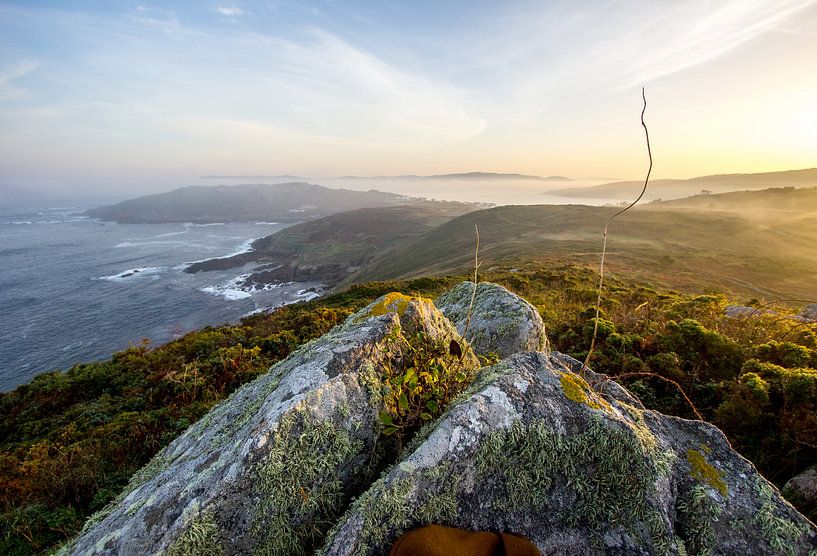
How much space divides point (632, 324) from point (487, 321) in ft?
21.0

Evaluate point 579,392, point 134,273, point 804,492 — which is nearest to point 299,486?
point 579,392

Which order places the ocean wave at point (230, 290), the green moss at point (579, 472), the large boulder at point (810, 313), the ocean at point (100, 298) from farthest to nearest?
the ocean wave at point (230, 290), the ocean at point (100, 298), the large boulder at point (810, 313), the green moss at point (579, 472)

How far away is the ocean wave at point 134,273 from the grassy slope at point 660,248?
60081mm

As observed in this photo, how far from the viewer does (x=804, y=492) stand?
168 inches

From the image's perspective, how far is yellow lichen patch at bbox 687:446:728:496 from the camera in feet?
10.8

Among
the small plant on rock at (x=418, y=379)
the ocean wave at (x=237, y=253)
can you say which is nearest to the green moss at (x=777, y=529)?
the small plant on rock at (x=418, y=379)

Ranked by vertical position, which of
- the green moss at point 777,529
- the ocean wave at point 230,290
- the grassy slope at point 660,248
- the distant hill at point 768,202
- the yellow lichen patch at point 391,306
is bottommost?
the ocean wave at point 230,290

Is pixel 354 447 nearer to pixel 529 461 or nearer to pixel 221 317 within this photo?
pixel 529 461

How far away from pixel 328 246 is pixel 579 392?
422 ft

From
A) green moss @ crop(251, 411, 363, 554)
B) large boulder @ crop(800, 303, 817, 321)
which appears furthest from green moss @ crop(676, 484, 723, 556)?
large boulder @ crop(800, 303, 817, 321)

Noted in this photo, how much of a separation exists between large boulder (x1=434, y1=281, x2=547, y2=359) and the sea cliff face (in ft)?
12.5

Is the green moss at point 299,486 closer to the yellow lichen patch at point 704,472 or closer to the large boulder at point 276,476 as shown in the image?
the large boulder at point 276,476

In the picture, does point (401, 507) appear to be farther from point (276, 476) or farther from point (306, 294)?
point (306, 294)

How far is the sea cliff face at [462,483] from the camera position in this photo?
290 cm
